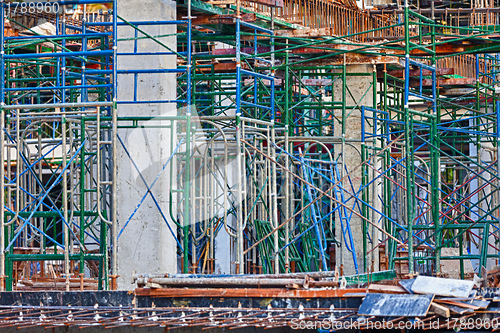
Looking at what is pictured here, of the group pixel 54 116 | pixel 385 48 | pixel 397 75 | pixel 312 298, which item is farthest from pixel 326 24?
pixel 312 298

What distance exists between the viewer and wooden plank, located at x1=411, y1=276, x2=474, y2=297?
428 inches

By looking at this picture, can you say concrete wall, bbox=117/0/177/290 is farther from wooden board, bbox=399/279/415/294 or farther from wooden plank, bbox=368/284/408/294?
wooden board, bbox=399/279/415/294

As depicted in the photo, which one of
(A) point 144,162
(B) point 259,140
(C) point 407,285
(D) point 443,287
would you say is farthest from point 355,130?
(D) point 443,287

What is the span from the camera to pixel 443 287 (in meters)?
11.0

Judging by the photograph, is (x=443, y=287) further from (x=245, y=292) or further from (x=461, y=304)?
(x=245, y=292)

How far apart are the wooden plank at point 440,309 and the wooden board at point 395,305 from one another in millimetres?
63

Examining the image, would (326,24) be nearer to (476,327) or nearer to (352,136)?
(352,136)

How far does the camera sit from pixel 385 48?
2155 cm

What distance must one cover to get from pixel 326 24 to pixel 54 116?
8.79 m

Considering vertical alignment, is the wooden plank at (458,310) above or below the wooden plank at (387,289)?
below

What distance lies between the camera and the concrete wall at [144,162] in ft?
55.6

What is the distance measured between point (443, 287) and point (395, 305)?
63 centimetres

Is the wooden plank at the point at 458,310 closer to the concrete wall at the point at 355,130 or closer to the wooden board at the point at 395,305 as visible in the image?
the wooden board at the point at 395,305

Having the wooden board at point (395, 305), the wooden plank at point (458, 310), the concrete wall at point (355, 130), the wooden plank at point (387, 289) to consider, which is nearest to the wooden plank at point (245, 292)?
the wooden plank at point (387, 289)
